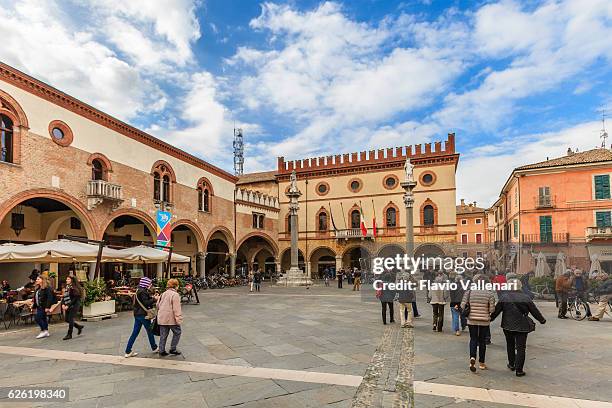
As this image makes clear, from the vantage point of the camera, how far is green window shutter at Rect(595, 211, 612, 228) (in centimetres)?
2561

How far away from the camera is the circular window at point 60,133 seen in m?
16.4

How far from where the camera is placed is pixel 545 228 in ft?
90.4

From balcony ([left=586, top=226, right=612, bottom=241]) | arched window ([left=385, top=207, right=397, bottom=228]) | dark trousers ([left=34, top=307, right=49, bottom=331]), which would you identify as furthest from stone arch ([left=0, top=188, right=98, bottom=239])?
balcony ([left=586, top=226, right=612, bottom=241])

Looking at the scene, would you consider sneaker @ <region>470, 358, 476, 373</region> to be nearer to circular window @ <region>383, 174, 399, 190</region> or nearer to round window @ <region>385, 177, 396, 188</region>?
circular window @ <region>383, 174, 399, 190</region>

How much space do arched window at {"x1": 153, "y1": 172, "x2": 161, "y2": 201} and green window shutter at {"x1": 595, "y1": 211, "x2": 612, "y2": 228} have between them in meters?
28.4

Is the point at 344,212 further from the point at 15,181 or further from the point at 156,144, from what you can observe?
the point at 15,181

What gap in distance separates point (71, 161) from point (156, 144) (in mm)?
6184

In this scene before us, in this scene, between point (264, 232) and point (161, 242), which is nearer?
point (161, 242)

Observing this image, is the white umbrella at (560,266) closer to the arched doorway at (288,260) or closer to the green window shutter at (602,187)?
the green window shutter at (602,187)

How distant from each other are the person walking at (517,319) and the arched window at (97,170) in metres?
18.2

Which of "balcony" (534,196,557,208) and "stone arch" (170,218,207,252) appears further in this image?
"balcony" (534,196,557,208)

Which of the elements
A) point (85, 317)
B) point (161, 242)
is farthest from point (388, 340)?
point (161, 242)

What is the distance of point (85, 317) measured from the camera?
451 inches

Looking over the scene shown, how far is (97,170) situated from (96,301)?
9.14m
